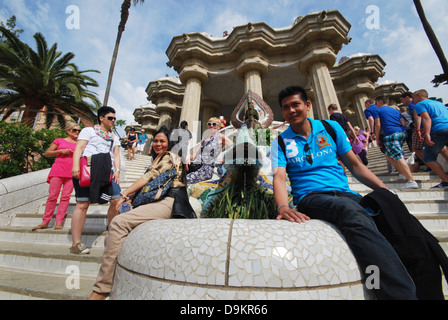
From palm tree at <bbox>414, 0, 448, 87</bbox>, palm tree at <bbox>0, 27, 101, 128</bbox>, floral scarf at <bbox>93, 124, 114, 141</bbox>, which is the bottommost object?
floral scarf at <bbox>93, 124, 114, 141</bbox>

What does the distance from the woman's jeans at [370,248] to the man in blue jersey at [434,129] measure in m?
3.74

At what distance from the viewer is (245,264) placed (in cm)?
103

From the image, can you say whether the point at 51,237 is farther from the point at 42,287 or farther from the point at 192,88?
the point at 192,88

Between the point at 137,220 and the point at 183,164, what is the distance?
2.76ft

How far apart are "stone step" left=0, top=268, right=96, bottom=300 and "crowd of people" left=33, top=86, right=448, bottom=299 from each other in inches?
15.7

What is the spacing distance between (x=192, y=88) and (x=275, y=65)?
5.54 m

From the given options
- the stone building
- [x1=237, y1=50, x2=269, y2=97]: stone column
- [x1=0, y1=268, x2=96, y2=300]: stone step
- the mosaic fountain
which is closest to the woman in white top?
[x1=0, y1=268, x2=96, y2=300]: stone step

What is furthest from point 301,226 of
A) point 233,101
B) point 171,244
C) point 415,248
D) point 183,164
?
point 233,101

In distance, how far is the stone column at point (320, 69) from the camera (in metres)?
11.2

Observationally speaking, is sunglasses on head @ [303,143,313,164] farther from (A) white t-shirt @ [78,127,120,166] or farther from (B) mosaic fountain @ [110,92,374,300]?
(A) white t-shirt @ [78,127,120,166]

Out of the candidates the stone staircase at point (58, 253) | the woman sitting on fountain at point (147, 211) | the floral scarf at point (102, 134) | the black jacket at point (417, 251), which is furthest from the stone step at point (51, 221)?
the black jacket at point (417, 251)

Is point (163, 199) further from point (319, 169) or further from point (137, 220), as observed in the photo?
point (319, 169)

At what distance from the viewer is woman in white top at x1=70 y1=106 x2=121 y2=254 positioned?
2682mm

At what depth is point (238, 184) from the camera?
233cm
